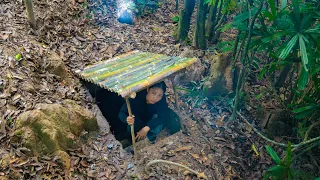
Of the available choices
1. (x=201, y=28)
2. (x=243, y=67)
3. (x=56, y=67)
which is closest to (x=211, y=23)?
(x=201, y=28)

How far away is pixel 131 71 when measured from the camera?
4156 mm

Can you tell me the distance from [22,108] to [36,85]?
0.59 m

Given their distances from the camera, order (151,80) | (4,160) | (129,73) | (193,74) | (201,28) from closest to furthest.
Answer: (4,160)
(151,80)
(129,73)
(193,74)
(201,28)

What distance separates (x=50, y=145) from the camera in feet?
10.7

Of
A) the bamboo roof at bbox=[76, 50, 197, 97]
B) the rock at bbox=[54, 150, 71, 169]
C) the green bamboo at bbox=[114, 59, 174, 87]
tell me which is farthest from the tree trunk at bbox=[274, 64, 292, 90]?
the rock at bbox=[54, 150, 71, 169]

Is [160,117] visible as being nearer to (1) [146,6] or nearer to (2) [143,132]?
(2) [143,132]

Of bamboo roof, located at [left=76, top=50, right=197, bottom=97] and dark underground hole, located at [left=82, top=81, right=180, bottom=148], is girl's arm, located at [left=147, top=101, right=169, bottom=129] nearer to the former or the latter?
dark underground hole, located at [left=82, top=81, right=180, bottom=148]

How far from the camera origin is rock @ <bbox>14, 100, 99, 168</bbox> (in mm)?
3094

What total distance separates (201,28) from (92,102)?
332cm

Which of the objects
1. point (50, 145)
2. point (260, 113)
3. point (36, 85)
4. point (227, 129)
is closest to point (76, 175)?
point (50, 145)

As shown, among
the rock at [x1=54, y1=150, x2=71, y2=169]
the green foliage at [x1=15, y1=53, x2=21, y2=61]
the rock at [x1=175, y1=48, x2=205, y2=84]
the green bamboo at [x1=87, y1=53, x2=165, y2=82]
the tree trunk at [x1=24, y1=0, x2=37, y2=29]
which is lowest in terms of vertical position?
the rock at [x1=54, y1=150, x2=71, y2=169]

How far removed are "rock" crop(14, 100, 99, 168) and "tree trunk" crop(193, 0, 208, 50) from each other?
363 centimetres

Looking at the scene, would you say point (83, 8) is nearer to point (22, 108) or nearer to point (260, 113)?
point (22, 108)

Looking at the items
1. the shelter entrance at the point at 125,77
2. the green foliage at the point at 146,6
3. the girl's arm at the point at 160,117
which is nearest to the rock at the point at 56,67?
the shelter entrance at the point at 125,77
